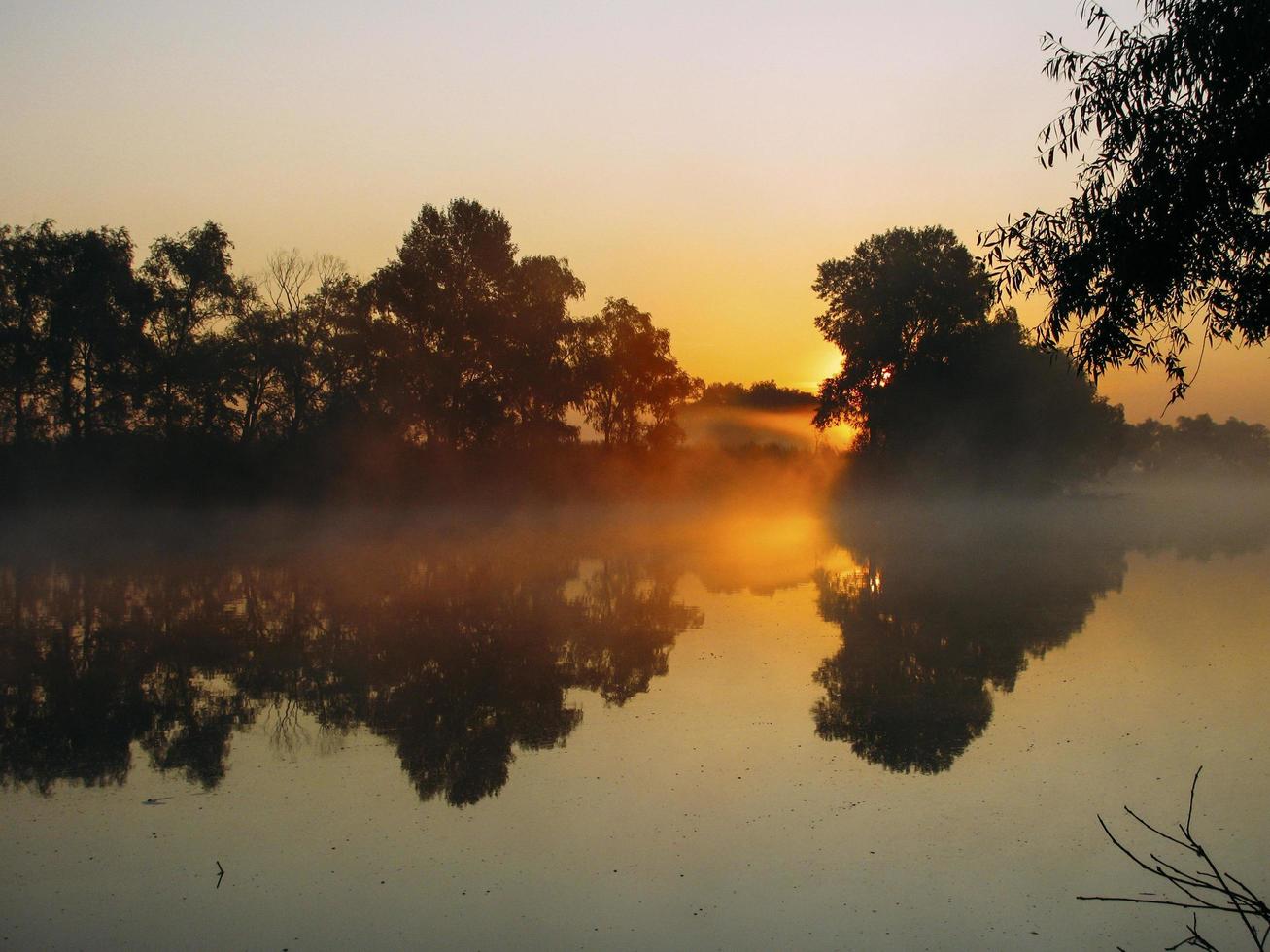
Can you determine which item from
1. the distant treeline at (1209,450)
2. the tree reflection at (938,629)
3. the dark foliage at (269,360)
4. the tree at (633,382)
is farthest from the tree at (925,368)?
the distant treeline at (1209,450)

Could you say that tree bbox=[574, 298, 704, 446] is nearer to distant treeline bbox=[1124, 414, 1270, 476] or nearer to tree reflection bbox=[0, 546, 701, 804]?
tree reflection bbox=[0, 546, 701, 804]

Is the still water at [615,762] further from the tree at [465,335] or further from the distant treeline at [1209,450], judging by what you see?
the distant treeline at [1209,450]

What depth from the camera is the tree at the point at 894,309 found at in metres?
52.3

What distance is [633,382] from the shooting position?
56.2 metres

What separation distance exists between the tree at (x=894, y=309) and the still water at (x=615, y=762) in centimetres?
3564

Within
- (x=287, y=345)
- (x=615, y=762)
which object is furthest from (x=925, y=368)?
(x=615, y=762)

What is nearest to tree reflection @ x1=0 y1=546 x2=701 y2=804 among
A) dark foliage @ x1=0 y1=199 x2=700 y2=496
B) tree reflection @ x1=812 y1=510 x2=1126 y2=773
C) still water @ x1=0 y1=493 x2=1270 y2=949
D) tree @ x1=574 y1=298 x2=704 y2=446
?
still water @ x1=0 y1=493 x2=1270 y2=949

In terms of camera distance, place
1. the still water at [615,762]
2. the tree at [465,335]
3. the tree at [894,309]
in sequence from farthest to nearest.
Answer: the tree at [894,309]
the tree at [465,335]
the still water at [615,762]

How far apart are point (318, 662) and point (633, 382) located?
4495 cm

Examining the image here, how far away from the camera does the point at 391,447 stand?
143 ft

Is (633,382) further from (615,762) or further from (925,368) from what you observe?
(615,762)

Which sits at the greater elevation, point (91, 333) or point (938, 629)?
point (91, 333)

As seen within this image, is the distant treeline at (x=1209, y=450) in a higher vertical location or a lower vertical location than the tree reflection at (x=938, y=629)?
higher

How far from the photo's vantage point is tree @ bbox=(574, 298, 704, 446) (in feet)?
181
